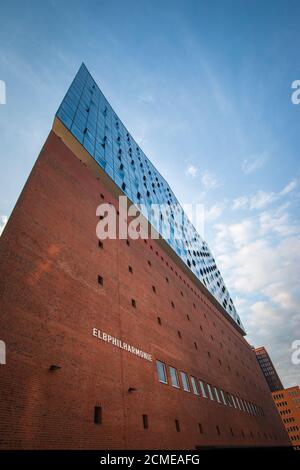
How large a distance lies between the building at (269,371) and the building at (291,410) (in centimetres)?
3164

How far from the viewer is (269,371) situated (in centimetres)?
11706

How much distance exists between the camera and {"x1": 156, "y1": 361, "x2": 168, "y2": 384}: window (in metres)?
13.7

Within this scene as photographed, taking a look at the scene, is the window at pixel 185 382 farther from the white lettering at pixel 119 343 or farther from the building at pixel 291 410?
the building at pixel 291 410

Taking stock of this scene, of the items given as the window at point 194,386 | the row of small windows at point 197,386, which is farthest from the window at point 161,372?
the window at point 194,386

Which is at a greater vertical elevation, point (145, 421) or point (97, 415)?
point (145, 421)

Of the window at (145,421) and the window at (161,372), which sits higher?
the window at (161,372)

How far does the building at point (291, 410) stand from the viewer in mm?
77375

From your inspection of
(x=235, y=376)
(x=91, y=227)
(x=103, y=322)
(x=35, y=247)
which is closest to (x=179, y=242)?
(x=235, y=376)

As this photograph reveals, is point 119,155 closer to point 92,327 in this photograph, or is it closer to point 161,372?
point 92,327

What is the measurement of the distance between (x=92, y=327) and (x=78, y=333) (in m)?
0.88

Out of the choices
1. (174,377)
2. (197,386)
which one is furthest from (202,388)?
(174,377)

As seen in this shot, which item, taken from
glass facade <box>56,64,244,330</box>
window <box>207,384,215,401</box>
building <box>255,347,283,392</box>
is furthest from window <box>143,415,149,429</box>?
building <box>255,347,283,392</box>

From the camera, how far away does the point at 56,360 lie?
26.9ft
